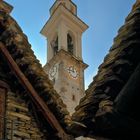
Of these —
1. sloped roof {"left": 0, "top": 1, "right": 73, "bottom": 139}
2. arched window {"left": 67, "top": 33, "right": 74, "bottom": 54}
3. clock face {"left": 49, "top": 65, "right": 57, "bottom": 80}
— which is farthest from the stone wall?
arched window {"left": 67, "top": 33, "right": 74, "bottom": 54}

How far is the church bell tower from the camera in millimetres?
41375

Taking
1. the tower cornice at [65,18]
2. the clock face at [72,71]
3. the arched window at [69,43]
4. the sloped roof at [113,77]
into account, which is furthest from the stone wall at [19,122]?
the arched window at [69,43]

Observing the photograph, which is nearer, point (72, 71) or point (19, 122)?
point (19, 122)

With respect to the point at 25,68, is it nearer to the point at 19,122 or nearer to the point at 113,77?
the point at 19,122

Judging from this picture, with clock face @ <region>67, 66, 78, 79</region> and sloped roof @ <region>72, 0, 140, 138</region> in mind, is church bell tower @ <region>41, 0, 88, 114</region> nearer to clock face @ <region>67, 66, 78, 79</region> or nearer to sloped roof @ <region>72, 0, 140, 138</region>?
clock face @ <region>67, 66, 78, 79</region>

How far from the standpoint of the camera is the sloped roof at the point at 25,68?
659cm

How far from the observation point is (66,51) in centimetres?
4394

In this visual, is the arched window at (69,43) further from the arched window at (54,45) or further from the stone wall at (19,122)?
the stone wall at (19,122)

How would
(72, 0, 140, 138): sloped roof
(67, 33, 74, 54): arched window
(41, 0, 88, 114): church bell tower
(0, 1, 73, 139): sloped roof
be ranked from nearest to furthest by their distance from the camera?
(72, 0, 140, 138): sloped roof, (0, 1, 73, 139): sloped roof, (41, 0, 88, 114): church bell tower, (67, 33, 74, 54): arched window

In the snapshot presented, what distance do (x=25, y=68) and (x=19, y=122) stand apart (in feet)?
3.45

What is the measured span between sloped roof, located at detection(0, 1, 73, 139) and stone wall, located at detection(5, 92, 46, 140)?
0.77 ft

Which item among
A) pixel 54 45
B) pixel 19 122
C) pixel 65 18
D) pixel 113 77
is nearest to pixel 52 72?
pixel 54 45

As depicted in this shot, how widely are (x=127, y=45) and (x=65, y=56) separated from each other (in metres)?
40.1

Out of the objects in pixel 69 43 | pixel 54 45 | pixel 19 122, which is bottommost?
pixel 19 122
